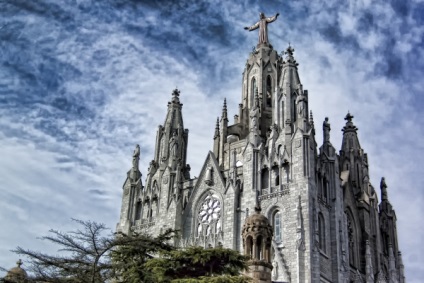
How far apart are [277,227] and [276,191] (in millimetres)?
2375

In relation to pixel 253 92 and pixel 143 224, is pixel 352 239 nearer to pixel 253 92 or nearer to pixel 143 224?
pixel 253 92

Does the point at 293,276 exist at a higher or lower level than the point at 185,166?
lower

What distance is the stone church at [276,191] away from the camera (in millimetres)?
38500

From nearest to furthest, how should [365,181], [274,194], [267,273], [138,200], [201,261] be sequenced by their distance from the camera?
1. [201,261]
2. [267,273]
3. [274,194]
4. [138,200]
5. [365,181]

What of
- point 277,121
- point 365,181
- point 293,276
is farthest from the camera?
point 365,181

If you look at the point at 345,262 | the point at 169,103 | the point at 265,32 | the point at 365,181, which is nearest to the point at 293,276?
the point at 345,262

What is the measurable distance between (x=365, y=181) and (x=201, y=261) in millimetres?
29944

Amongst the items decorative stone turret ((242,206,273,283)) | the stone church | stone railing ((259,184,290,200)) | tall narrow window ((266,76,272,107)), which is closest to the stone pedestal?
decorative stone turret ((242,206,273,283))

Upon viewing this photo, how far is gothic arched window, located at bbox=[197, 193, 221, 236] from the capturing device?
42844 millimetres

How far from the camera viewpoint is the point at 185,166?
Result: 162 feet

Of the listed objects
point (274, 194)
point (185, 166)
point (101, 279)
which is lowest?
point (101, 279)

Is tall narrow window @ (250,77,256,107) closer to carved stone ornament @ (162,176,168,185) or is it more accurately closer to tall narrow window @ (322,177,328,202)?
carved stone ornament @ (162,176,168,185)

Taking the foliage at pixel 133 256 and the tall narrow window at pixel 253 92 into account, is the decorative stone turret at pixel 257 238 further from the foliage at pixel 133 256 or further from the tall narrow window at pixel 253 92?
the tall narrow window at pixel 253 92

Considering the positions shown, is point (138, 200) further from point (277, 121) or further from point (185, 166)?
point (277, 121)
